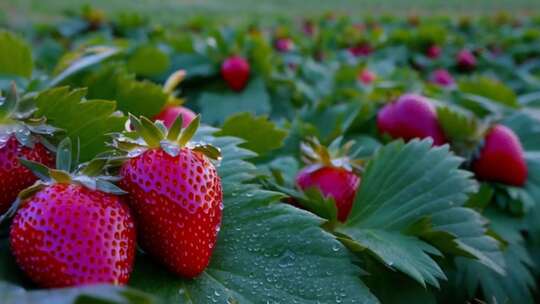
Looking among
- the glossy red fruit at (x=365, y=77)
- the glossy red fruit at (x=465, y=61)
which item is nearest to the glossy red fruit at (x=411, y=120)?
the glossy red fruit at (x=365, y=77)

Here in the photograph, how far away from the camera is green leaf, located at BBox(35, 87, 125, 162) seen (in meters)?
0.84

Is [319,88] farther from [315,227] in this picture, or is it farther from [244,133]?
[315,227]

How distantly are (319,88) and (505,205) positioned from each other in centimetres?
125

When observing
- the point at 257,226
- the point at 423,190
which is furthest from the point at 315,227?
the point at 423,190

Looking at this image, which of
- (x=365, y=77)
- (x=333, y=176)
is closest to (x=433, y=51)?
(x=365, y=77)

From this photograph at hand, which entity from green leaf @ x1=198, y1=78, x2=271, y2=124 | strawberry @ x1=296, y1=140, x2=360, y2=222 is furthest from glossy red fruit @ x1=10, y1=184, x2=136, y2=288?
green leaf @ x1=198, y1=78, x2=271, y2=124

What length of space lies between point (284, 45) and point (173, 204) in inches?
136

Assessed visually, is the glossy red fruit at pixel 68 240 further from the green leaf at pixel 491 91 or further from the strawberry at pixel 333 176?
the green leaf at pixel 491 91

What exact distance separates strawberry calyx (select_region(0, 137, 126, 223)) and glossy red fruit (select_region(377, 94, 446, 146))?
941mm

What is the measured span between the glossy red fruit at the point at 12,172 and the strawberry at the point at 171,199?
0.11 metres

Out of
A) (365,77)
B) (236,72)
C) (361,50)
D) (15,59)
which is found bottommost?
(361,50)

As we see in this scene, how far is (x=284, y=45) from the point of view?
4113mm

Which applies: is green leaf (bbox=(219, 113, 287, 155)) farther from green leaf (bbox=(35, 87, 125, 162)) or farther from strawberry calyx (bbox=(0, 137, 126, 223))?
strawberry calyx (bbox=(0, 137, 126, 223))

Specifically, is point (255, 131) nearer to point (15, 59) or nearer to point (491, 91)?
point (15, 59)
